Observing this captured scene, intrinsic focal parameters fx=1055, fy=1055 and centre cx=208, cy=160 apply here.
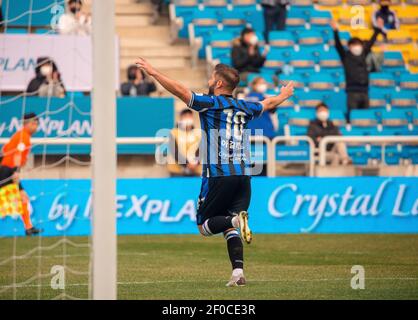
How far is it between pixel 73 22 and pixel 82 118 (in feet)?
5.45

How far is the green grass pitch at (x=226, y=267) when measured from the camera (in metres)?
9.63

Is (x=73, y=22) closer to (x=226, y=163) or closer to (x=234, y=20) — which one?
(x=234, y=20)

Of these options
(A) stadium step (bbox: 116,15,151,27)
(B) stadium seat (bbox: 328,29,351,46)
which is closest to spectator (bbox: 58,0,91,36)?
(A) stadium step (bbox: 116,15,151,27)

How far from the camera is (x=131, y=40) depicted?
76.5ft

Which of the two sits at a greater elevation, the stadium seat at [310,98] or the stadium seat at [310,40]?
the stadium seat at [310,40]

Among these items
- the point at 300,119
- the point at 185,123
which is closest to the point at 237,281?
the point at 185,123

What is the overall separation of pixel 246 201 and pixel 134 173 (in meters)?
8.00

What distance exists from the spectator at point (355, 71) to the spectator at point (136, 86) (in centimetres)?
380

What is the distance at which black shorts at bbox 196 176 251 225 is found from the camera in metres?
10.2

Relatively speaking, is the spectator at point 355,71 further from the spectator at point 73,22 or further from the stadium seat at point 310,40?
the spectator at point 73,22

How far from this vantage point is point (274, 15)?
23.2 metres

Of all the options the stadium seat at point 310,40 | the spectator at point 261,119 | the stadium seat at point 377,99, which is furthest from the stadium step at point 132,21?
the spectator at point 261,119

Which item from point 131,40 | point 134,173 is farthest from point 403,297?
point 131,40
